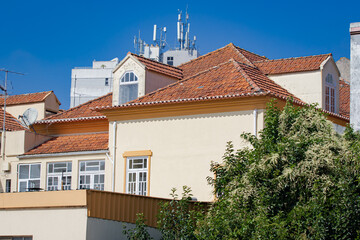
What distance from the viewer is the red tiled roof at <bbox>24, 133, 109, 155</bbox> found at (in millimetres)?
30438

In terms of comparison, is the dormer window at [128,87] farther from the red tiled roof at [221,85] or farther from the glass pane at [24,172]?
the glass pane at [24,172]

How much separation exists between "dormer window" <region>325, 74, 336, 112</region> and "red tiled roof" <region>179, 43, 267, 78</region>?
3.61m

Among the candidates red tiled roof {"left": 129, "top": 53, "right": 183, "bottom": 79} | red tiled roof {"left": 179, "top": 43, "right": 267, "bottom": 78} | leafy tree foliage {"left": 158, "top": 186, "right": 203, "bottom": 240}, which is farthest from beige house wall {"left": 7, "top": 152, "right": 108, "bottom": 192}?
leafy tree foliage {"left": 158, "top": 186, "right": 203, "bottom": 240}

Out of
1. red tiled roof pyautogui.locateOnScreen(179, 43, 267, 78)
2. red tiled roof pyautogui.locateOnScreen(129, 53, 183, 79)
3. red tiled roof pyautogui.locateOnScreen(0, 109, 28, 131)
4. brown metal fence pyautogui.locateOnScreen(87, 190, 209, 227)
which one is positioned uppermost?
red tiled roof pyautogui.locateOnScreen(179, 43, 267, 78)

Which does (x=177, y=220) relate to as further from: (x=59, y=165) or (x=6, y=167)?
(x=6, y=167)

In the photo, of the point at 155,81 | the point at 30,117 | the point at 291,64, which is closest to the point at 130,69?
the point at 155,81

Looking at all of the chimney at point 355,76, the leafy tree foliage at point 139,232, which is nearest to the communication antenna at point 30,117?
the leafy tree foliage at point 139,232

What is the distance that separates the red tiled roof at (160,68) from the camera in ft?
100

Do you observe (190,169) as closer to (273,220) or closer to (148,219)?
(148,219)

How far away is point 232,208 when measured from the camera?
19.6 metres

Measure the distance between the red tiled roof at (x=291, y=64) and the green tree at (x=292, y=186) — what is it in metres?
8.47

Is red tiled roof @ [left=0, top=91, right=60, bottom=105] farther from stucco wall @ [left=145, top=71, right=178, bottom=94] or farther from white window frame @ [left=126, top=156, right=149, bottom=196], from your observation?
white window frame @ [left=126, top=156, right=149, bottom=196]

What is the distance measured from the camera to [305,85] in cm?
2952

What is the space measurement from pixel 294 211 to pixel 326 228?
942 mm
